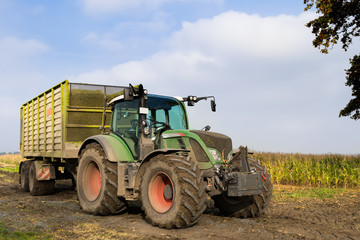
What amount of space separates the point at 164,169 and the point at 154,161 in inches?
12.5

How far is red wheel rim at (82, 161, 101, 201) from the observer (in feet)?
26.2

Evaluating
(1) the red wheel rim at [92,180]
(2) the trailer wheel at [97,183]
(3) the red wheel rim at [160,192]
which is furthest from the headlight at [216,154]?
(1) the red wheel rim at [92,180]

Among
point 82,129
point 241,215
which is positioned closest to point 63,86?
point 82,129

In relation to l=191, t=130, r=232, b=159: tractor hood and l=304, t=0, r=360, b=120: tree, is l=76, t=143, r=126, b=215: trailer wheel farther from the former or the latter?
l=304, t=0, r=360, b=120: tree

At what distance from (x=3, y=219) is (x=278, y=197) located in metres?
7.07

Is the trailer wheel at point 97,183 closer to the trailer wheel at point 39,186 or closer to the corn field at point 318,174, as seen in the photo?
the trailer wheel at point 39,186

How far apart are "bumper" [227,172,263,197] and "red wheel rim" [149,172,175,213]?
1.04 m

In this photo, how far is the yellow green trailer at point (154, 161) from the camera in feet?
19.2

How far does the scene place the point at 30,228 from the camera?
6.20 metres

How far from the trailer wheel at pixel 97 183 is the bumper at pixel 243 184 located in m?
2.43

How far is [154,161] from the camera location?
624 cm

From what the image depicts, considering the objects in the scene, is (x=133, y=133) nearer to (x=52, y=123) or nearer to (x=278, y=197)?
(x=52, y=123)

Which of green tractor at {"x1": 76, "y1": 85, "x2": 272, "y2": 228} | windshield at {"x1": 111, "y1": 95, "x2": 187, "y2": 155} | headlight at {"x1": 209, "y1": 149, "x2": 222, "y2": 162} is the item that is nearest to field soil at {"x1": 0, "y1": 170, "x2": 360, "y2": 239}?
green tractor at {"x1": 76, "y1": 85, "x2": 272, "y2": 228}

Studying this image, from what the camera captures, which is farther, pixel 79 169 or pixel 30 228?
pixel 79 169
